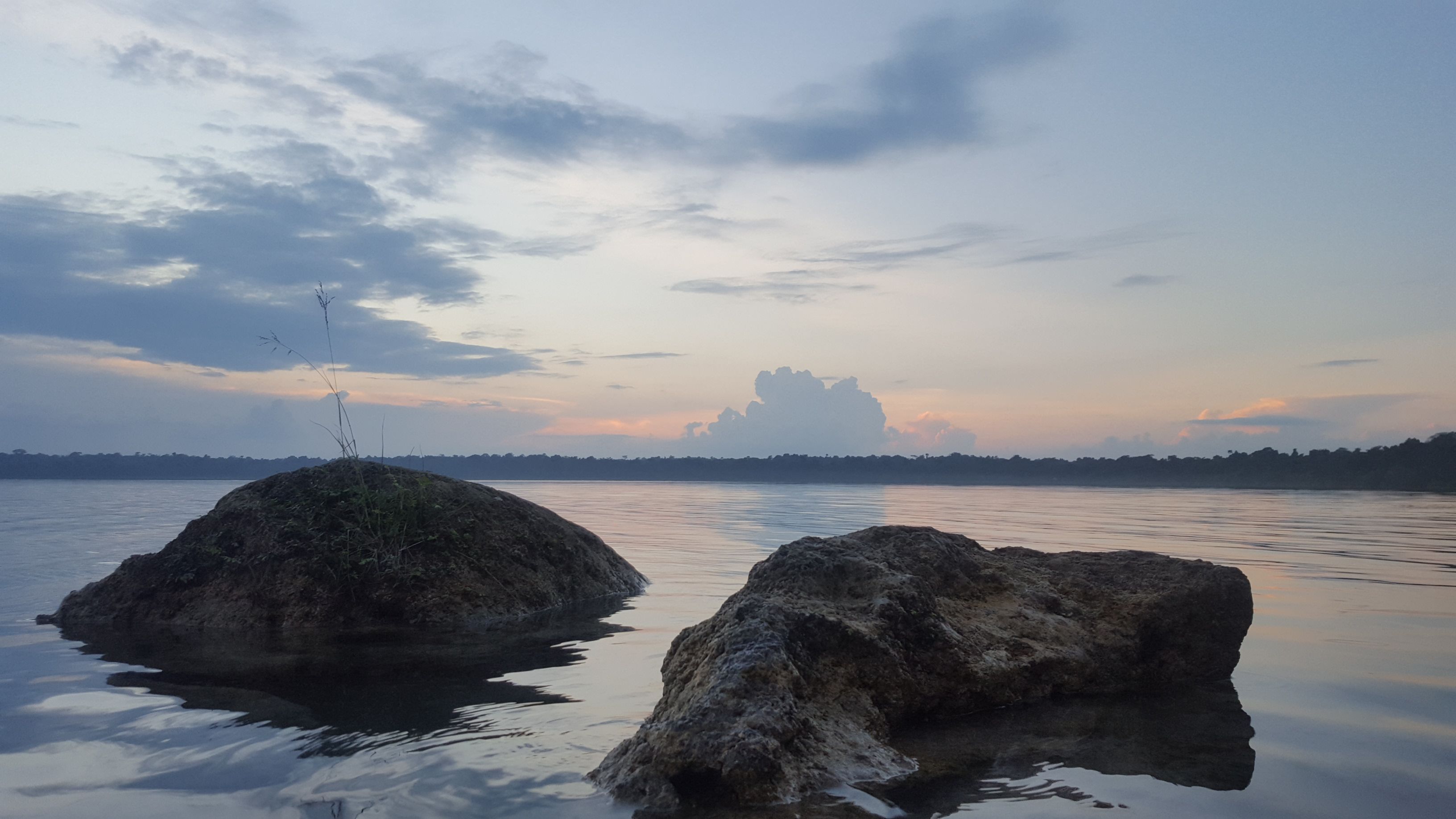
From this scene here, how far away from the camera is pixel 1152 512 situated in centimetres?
2747

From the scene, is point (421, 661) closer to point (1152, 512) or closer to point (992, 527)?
point (992, 527)

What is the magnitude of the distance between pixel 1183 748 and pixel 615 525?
57.0ft

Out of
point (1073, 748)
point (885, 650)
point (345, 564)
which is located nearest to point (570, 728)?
point (885, 650)

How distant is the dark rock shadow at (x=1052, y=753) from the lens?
3.37 m

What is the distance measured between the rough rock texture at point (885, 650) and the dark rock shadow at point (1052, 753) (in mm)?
111

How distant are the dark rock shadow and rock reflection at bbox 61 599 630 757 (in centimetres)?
190

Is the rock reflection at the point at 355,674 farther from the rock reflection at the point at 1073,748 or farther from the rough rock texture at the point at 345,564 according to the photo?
the rock reflection at the point at 1073,748

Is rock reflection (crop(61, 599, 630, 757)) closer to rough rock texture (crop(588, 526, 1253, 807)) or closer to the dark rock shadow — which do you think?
rough rock texture (crop(588, 526, 1253, 807))

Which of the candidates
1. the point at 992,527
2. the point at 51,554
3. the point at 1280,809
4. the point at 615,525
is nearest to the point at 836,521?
the point at 992,527

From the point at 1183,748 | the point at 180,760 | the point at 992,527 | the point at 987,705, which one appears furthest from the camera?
the point at 992,527

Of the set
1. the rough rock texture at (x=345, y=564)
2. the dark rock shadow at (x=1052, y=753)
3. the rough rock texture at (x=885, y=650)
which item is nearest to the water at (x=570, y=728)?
the dark rock shadow at (x=1052, y=753)

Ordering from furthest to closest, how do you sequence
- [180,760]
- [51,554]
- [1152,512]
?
[1152,512], [51,554], [180,760]

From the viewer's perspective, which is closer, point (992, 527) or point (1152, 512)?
point (992, 527)

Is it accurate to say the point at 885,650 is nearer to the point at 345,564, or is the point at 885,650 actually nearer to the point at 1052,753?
the point at 1052,753
